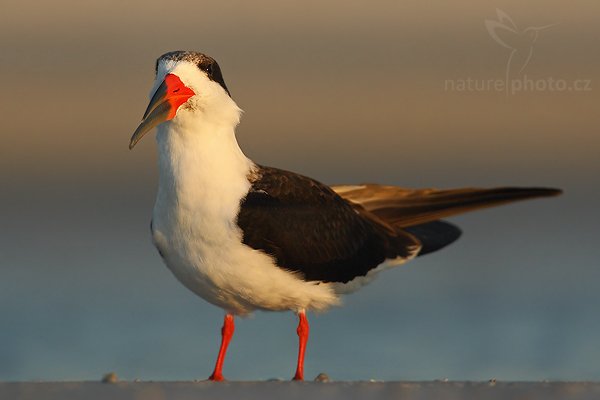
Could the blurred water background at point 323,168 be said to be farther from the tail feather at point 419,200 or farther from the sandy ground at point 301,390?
the sandy ground at point 301,390

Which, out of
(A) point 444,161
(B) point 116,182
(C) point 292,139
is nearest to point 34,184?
(B) point 116,182

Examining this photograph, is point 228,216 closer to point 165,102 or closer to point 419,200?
point 165,102

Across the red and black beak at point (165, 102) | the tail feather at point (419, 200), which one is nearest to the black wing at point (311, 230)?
the tail feather at point (419, 200)

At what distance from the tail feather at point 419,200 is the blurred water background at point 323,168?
1.66m

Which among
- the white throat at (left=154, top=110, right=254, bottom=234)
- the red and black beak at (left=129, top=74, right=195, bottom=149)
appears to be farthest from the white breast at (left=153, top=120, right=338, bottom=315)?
the red and black beak at (left=129, top=74, right=195, bottom=149)

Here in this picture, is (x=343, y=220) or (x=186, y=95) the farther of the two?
(x=343, y=220)

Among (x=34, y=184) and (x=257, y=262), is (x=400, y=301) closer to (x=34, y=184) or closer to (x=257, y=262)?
(x=257, y=262)

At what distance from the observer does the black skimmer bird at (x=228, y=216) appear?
6926 millimetres

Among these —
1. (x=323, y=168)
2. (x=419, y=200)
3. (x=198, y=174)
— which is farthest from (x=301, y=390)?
(x=323, y=168)

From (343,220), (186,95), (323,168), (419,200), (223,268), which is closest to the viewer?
(223,268)

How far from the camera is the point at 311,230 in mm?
7527

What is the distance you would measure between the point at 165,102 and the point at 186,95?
124mm

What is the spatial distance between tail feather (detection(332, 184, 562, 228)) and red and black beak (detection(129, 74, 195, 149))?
1655mm

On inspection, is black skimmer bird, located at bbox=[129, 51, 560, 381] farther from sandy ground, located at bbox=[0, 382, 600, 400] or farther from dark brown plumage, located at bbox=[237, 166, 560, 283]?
sandy ground, located at bbox=[0, 382, 600, 400]
